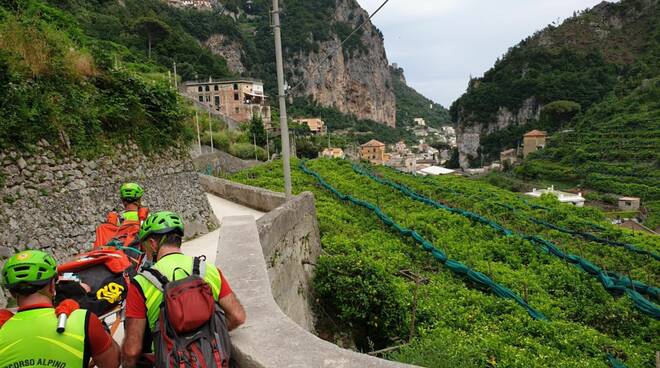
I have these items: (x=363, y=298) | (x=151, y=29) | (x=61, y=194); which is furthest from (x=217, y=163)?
(x=151, y=29)

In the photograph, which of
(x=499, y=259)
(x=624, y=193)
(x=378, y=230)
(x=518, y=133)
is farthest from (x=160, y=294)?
(x=518, y=133)

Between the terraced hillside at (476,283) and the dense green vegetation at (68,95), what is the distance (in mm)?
4731

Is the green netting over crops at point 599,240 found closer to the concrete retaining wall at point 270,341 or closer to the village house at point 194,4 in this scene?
the concrete retaining wall at point 270,341

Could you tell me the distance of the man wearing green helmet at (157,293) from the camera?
94.4 inches

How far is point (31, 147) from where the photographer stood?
644cm

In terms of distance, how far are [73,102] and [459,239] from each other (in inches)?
452

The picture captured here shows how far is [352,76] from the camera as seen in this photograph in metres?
140

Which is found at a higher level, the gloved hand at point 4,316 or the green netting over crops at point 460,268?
the gloved hand at point 4,316

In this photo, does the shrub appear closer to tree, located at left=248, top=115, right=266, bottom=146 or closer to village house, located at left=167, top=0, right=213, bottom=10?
tree, located at left=248, top=115, right=266, bottom=146

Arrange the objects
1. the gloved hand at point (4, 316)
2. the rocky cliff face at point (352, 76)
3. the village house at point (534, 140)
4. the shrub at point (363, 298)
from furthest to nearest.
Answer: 1. the rocky cliff face at point (352, 76)
2. the village house at point (534, 140)
3. the shrub at point (363, 298)
4. the gloved hand at point (4, 316)

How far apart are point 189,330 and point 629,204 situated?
4326cm

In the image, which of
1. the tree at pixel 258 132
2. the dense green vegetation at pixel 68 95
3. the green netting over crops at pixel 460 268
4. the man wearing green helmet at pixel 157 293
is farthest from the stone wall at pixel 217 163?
the man wearing green helmet at pixel 157 293

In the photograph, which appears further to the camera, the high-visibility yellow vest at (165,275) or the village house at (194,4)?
the village house at (194,4)

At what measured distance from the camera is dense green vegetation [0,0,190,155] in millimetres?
6348
